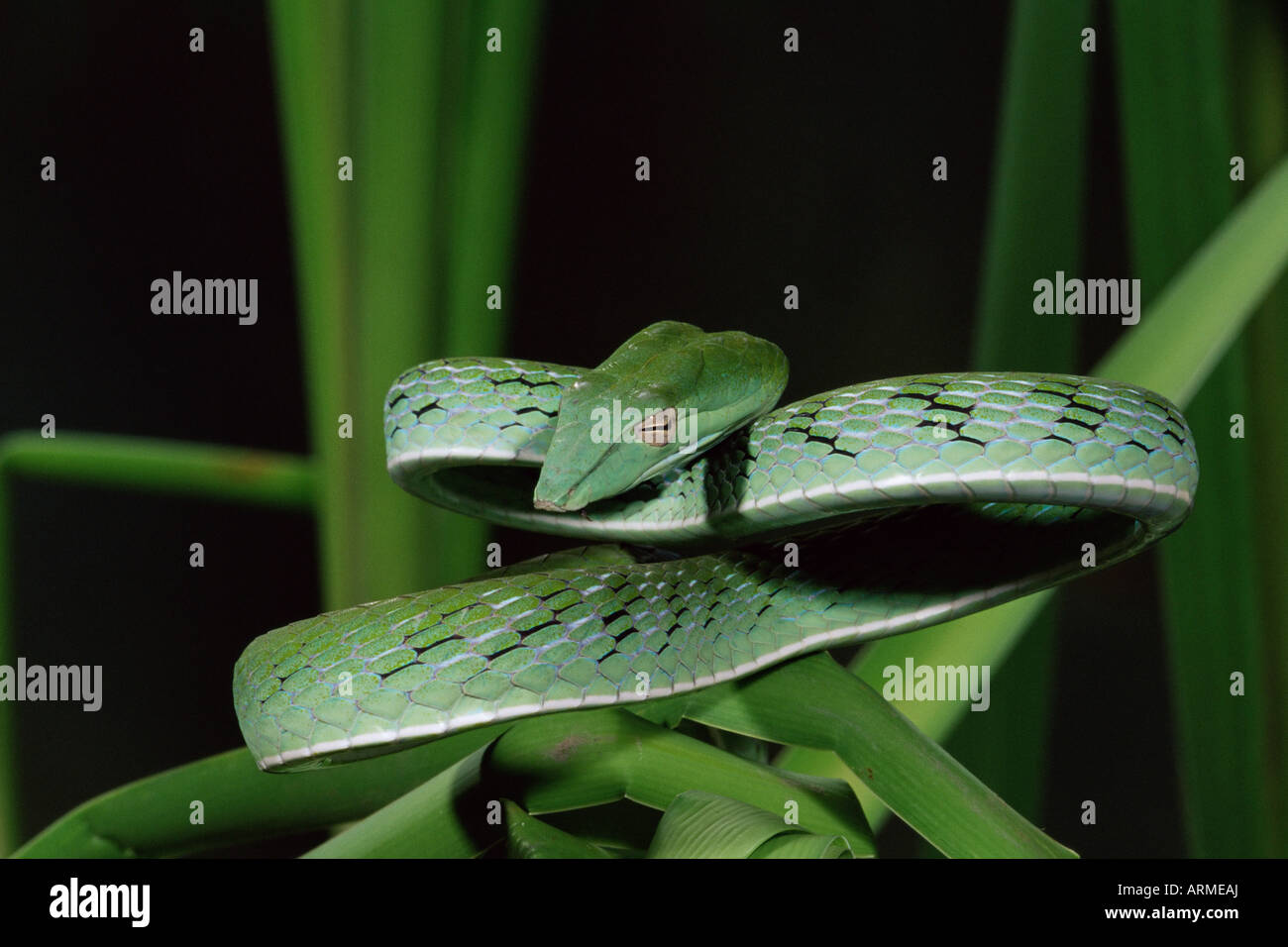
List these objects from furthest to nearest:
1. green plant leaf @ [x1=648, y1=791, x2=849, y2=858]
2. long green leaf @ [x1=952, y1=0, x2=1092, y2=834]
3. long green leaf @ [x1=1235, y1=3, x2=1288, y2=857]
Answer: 1. long green leaf @ [x1=1235, y1=3, x2=1288, y2=857]
2. long green leaf @ [x1=952, y1=0, x2=1092, y2=834]
3. green plant leaf @ [x1=648, y1=791, x2=849, y2=858]

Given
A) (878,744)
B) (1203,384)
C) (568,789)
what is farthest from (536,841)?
(1203,384)

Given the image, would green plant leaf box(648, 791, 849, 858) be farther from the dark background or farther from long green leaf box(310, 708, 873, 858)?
the dark background

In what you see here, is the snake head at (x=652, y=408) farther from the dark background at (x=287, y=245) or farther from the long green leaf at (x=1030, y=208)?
the dark background at (x=287, y=245)

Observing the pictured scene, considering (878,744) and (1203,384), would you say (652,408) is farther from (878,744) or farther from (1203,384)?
(1203,384)

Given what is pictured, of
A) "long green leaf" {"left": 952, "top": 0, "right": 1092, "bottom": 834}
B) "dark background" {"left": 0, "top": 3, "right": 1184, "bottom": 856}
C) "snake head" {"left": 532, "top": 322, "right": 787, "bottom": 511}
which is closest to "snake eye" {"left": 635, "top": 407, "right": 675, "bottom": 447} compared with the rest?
"snake head" {"left": 532, "top": 322, "right": 787, "bottom": 511}
